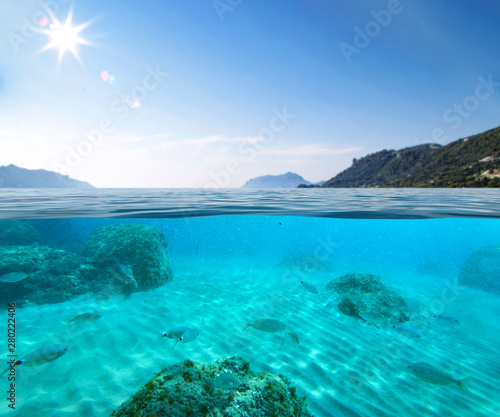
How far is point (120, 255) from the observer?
36.1ft

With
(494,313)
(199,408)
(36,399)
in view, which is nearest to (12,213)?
(36,399)

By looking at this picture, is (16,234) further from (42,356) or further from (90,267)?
(42,356)

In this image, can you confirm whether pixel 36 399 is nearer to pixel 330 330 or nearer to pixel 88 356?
pixel 88 356

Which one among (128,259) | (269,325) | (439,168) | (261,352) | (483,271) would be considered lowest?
(483,271)

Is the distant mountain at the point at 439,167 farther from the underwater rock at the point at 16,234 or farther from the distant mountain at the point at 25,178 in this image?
the distant mountain at the point at 25,178

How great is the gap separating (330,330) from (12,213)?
13.2 meters

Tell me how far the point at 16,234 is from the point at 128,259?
6.54 metres

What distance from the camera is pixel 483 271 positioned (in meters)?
16.7

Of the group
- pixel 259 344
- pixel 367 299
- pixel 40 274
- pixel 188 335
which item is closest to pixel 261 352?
pixel 259 344

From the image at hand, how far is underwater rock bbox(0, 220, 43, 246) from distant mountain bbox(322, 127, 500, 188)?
68.7m

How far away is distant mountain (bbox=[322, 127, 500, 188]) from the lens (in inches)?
2347

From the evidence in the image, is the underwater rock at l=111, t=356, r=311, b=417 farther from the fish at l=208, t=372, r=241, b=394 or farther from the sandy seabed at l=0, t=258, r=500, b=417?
the sandy seabed at l=0, t=258, r=500, b=417

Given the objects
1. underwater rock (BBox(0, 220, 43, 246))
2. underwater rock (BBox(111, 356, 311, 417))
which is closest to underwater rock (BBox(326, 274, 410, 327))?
underwater rock (BBox(111, 356, 311, 417))

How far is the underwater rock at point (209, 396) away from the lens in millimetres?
3180
